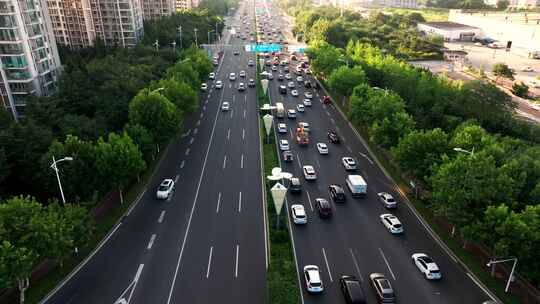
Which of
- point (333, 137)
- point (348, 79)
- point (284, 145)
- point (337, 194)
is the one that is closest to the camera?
point (337, 194)

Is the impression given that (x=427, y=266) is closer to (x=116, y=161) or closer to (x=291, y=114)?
(x=116, y=161)

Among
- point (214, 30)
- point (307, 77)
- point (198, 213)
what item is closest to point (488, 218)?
point (198, 213)

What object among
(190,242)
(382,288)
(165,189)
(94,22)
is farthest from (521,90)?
(94,22)

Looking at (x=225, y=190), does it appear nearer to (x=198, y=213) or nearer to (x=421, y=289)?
(x=198, y=213)

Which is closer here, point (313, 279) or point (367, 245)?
point (313, 279)

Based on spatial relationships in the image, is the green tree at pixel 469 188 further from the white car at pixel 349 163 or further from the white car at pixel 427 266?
the white car at pixel 349 163

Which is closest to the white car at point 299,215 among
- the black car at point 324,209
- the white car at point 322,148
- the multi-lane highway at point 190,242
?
the black car at point 324,209
